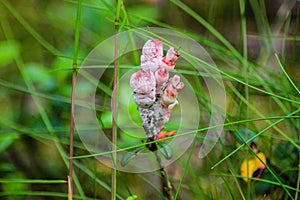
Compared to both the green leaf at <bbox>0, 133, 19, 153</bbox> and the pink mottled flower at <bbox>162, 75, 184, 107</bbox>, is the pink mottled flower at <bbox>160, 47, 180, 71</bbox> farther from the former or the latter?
the green leaf at <bbox>0, 133, 19, 153</bbox>

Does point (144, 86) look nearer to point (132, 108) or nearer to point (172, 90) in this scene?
point (172, 90)

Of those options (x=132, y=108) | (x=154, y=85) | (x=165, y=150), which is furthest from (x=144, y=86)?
(x=132, y=108)

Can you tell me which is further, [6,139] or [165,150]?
[6,139]

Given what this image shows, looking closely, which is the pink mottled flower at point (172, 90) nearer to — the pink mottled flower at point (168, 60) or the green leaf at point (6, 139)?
the pink mottled flower at point (168, 60)

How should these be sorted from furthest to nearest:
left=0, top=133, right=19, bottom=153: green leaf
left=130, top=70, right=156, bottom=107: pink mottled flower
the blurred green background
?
left=0, top=133, right=19, bottom=153: green leaf < the blurred green background < left=130, top=70, right=156, bottom=107: pink mottled flower

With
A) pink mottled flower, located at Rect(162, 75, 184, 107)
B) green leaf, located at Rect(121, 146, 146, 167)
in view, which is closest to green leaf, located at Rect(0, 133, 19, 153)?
green leaf, located at Rect(121, 146, 146, 167)

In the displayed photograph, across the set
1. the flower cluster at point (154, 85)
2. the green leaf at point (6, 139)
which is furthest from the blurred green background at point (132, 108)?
the flower cluster at point (154, 85)

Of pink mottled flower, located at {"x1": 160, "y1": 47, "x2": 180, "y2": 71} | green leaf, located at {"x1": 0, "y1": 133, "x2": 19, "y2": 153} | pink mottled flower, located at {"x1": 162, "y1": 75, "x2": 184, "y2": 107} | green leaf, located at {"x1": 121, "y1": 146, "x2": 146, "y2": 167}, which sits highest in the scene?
pink mottled flower, located at {"x1": 160, "y1": 47, "x2": 180, "y2": 71}
